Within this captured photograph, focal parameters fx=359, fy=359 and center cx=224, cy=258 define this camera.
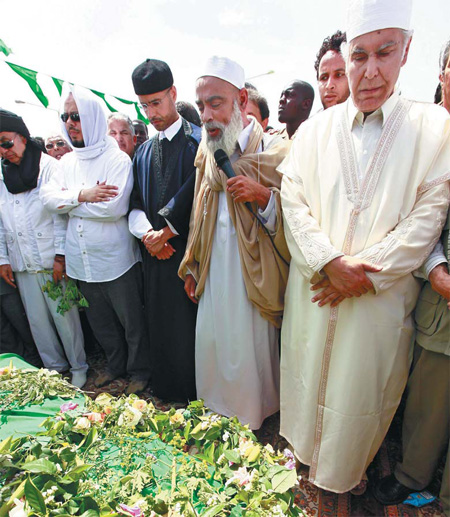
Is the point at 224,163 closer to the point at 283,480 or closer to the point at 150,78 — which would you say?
the point at 150,78

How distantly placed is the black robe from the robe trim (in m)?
1.07

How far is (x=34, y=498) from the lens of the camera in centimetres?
93

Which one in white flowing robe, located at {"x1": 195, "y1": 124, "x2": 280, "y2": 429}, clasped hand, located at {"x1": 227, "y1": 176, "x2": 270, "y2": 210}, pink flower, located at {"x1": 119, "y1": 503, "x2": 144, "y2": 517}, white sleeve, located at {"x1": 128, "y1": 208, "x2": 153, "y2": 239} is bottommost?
white flowing robe, located at {"x1": 195, "y1": 124, "x2": 280, "y2": 429}

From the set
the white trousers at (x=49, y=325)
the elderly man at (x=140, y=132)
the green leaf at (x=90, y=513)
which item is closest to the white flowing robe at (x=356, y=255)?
the green leaf at (x=90, y=513)

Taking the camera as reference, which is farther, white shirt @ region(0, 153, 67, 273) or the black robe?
white shirt @ region(0, 153, 67, 273)

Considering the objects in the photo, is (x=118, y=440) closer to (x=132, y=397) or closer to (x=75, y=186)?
(x=132, y=397)

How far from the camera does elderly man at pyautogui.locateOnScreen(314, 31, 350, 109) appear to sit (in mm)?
2402

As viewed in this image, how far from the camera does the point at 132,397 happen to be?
1.39 m

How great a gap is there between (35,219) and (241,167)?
6.06 feet

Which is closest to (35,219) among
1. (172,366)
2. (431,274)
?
(172,366)

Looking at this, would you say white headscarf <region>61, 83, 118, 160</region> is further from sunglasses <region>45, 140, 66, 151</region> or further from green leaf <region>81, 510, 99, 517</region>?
green leaf <region>81, 510, 99, 517</region>

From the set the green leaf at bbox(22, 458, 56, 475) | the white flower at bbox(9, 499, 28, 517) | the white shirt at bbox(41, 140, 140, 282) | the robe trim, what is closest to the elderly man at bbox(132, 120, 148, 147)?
the white shirt at bbox(41, 140, 140, 282)

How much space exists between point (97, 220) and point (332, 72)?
1969mm

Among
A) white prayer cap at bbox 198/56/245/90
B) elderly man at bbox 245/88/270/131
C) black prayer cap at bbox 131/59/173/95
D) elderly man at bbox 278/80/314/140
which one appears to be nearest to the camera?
white prayer cap at bbox 198/56/245/90
